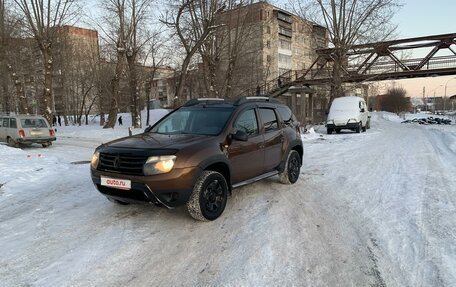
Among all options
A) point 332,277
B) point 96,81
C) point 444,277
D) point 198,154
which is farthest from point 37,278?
point 96,81

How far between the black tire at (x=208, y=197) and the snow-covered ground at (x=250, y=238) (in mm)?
166

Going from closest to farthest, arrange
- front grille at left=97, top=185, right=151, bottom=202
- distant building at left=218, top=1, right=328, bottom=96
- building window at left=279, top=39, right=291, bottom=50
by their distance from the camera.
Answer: front grille at left=97, top=185, right=151, bottom=202, distant building at left=218, top=1, right=328, bottom=96, building window at left=279, top=39, right=291, bottom=50

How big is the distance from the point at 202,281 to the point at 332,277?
133 cm

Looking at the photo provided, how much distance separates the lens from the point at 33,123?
17.4 m

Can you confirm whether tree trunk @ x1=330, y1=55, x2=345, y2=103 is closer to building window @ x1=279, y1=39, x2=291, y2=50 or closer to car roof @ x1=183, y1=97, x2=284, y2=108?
car roof @ x1=183, y1=97, x2=284, y2=108

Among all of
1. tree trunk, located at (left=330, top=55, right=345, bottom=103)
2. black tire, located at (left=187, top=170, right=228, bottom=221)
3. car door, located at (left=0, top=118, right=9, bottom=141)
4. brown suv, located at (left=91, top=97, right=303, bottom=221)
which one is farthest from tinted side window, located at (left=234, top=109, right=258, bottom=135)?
tree trunk, located at (left=330, top=55, right=345, bottom=103)

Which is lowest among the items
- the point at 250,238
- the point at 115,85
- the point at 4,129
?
the point at 250,238

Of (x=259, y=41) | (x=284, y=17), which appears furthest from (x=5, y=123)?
(x=284, y=17)

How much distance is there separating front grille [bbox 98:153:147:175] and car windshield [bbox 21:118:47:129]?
46.2 feet

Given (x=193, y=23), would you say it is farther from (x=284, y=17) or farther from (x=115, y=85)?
(x=284, y=17)

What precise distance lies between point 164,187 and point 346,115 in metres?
19.9

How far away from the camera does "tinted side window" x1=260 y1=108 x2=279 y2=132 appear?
22.6 ft

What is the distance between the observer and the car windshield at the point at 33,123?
1717 centimetres

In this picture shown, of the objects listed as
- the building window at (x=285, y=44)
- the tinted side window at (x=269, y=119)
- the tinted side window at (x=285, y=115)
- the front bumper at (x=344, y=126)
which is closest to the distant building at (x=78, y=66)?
the front bumper at (x=344, y=126)
